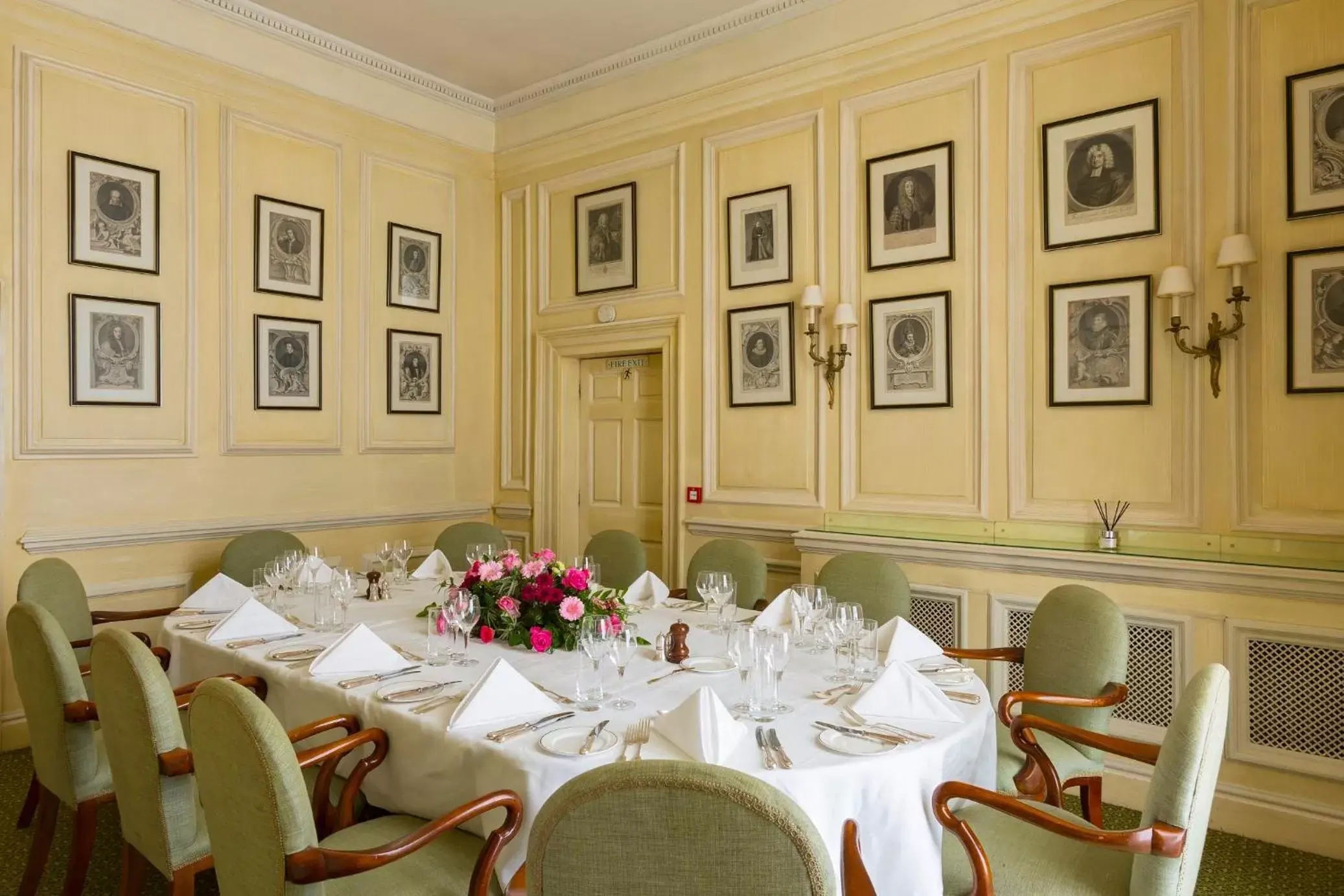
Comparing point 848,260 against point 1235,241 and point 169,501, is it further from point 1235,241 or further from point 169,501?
point 169,501

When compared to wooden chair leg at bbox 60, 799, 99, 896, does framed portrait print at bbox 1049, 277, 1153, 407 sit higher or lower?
higher

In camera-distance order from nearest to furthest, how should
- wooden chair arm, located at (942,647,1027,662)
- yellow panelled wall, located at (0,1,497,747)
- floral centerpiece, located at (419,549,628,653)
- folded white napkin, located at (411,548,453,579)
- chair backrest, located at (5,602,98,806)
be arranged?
1. chair backrest, located at (5,602,98,806)
2. floral centerpiece, located at (419,549,628,653)
3. wooden chair arm, located at (942,647,1027,662)
4. yellow panelled wall, located at (0,1,497,747)
5. folded white napkin, located at (411,548,453,579)

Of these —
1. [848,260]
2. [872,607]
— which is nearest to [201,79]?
[848,260]

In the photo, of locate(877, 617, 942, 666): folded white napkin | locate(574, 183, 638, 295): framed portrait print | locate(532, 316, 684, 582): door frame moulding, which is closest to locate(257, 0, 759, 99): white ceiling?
locate(574, 183, 638, 295): framed portrait print

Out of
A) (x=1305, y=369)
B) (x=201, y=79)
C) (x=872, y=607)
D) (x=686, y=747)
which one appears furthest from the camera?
(x=201, y=79)

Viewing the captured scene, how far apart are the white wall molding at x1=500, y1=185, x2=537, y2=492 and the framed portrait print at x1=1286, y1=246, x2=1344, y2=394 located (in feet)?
14.2

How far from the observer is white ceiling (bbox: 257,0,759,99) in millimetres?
4699

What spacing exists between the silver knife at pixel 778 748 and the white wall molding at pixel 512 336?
411 centimetres

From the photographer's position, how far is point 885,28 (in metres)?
4.29

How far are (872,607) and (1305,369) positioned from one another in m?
1.91

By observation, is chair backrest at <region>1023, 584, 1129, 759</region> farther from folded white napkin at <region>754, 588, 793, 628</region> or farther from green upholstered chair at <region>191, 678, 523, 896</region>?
green upholstered chair at <region>191, 678, 523, 896</region>

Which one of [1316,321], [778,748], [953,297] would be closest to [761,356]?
[953,297]

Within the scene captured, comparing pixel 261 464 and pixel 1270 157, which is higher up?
pixel 1270 157

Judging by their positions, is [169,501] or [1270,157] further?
[169,501]
